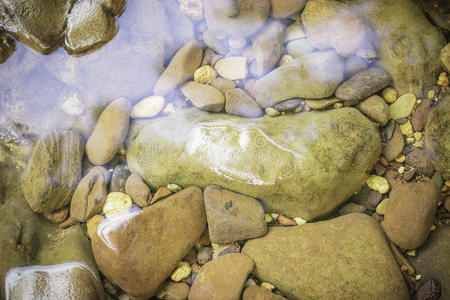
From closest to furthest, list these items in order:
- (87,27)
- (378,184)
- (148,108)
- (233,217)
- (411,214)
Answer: (411,214)
(233,217)
(378,184)
(87,27)
(148,108)

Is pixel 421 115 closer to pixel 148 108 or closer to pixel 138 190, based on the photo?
pixel 148 108

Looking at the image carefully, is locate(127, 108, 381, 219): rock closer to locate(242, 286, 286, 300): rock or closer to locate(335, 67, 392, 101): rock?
locate(335, 67, 392, 101): rock

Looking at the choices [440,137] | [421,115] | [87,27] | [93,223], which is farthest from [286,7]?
[93,223]

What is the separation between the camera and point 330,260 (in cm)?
212

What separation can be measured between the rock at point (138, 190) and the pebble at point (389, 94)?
2.18 m

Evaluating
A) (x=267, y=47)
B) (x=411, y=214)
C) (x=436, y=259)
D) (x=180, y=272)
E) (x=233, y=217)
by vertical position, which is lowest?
(x=180, y=272)

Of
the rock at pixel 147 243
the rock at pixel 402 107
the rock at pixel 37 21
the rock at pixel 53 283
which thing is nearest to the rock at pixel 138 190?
the rock at pixel 147 243

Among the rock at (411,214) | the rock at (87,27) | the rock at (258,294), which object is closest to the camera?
the rock at (258,294)

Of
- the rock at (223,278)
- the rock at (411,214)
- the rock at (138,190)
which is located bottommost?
the rock at (223,278)

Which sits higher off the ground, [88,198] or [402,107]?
[402,107]

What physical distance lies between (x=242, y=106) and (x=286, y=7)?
3.20 ft

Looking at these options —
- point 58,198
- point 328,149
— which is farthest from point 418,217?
point 58,198

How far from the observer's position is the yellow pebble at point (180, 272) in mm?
2303

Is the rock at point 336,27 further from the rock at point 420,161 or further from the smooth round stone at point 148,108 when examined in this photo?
the smooth round stone at point 148,108
